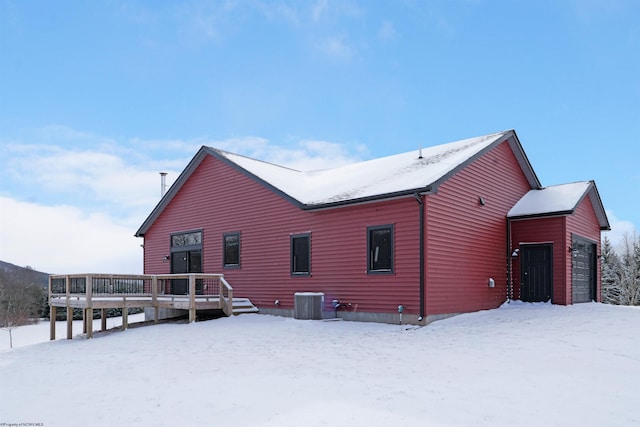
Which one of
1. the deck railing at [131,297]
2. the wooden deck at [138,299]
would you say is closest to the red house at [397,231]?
the wooden deck at [138,299]

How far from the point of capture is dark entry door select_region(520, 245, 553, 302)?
Answer: 17.4 m

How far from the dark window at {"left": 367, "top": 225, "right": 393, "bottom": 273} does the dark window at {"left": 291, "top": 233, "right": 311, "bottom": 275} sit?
2.46 metres

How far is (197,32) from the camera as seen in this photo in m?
16.3

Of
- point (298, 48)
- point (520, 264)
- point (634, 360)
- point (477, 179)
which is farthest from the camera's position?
point (520, 264)

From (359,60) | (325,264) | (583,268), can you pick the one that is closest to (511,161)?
(583,268)

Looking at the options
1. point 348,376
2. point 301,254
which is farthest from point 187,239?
point 348,376

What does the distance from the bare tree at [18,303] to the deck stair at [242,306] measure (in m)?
20.1

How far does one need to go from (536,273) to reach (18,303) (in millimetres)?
36755

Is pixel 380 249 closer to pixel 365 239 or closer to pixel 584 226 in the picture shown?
pixel 365 239

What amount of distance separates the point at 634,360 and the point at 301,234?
10.2 metres

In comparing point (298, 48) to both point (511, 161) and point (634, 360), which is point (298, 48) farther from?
point (634, 360)

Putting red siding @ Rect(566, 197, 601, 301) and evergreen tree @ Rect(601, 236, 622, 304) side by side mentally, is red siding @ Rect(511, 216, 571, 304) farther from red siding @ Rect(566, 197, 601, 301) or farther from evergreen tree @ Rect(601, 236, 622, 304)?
evergreen tree @ Rect(601, 236, 622, 304)

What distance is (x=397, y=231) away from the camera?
576 inches

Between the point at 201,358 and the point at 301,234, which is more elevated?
the point at 301,234
